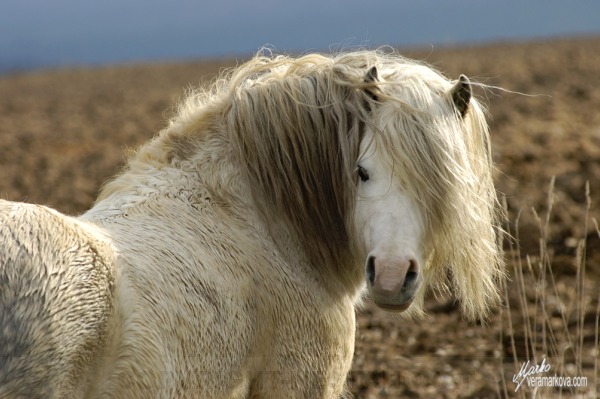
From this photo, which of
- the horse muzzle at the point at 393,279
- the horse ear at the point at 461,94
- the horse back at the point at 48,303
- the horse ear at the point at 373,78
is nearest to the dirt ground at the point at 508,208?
the horse ear at the point at 461,94

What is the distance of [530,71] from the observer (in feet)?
81.0

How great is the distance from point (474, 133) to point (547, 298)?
10.5 ft

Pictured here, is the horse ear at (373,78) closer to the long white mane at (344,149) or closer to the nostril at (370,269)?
the long white mane at (344,149)

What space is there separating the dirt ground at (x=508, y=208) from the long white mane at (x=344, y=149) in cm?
52

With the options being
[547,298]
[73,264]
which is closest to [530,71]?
[547,298]

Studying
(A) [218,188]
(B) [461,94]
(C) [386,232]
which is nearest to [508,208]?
(B) [461,94]

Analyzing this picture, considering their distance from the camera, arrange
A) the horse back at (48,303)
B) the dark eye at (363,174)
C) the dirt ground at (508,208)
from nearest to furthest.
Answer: the horse back at (48,303) → the dark eye at (363,174) → the dirt ground at (508,208)

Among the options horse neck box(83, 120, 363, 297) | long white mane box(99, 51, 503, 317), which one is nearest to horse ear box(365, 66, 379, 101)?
long white mane box(99, 51, 503, 317)

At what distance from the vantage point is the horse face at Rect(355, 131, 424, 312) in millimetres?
2775

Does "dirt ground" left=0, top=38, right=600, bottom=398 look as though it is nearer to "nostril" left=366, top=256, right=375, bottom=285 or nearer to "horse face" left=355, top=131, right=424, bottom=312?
"horse face" left=355, top=131, right=424, bottom=312

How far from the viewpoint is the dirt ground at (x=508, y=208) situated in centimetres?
473

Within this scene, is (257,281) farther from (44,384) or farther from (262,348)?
(44,384)

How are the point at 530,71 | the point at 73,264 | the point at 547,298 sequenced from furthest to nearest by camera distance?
the point at 530,71 < the point at 547,298 < the point at 73,264

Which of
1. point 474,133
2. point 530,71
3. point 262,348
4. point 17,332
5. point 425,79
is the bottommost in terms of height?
point 530,71
